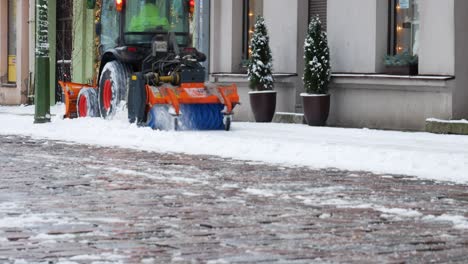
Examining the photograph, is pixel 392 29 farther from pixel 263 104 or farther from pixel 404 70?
pixel 263 104

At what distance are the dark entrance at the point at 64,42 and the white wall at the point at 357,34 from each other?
14.7 m

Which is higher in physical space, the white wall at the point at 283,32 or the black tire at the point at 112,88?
the white wall at the point at 283,32

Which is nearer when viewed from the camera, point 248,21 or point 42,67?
point 42,67

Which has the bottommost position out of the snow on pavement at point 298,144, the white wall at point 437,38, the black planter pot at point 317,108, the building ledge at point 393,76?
the snow on pavement at point 298,144

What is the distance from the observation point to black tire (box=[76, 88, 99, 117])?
2422 cm

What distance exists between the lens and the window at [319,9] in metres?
26.4

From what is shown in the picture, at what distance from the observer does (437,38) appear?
22.7m

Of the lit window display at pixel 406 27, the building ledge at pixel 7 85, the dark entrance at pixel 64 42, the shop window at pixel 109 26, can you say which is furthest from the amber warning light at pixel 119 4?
the building ledge at pixel 7 85

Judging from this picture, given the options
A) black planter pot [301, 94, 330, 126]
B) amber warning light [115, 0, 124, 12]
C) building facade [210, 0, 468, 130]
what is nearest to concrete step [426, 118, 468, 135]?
building facade [210, 0, 468, 130]

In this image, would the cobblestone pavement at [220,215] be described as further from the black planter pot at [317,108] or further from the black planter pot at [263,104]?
the black planter pot at [263,104]

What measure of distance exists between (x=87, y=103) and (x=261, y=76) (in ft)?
13.1

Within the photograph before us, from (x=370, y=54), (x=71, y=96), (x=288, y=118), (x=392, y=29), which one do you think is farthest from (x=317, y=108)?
(x=71, y=96)

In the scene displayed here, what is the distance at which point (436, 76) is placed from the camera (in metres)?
22.3

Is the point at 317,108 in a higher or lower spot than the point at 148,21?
lower
